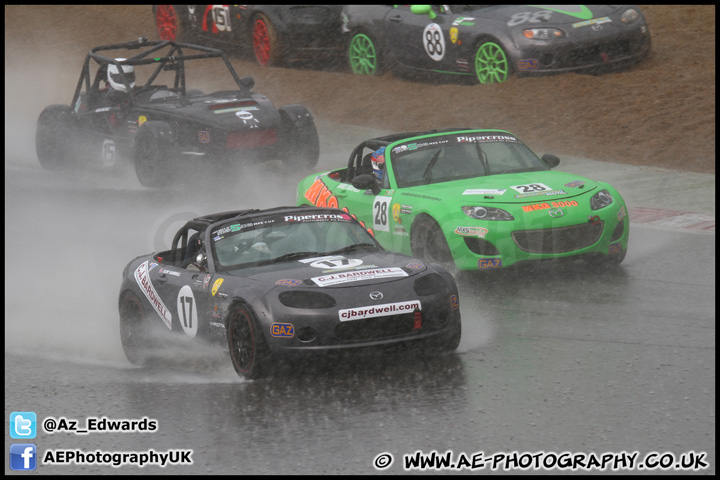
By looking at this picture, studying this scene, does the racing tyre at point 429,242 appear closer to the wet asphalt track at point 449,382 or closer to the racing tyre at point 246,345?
the wet asphalt track at point 449,382

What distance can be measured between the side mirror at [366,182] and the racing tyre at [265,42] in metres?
11.4

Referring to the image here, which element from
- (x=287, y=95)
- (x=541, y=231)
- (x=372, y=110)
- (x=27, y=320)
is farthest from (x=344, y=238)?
(x=287, y=95)

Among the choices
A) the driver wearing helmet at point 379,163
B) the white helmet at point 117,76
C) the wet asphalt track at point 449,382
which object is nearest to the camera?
the wet asphalt track at point 449,382

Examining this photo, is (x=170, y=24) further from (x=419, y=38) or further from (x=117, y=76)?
(x=117, y=76)

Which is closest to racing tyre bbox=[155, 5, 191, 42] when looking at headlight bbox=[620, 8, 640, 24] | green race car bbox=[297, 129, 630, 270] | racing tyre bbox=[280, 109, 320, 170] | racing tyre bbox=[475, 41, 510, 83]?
racing tyre bbox=[475, 41, 510, 83]

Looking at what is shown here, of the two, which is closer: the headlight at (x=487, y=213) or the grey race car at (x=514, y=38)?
the headlight at (x=487, y=213)

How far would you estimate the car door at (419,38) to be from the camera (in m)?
19.1

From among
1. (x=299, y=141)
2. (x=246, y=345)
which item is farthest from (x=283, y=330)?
(x=299, y=141)

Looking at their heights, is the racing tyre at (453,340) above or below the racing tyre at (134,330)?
above

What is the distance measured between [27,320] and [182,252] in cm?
209

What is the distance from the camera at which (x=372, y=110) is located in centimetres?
2047

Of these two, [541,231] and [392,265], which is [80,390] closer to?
[392,265]

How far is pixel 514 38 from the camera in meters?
18.0

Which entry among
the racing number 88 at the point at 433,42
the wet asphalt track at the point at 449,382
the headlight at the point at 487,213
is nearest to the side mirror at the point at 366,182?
the headlight at the point at 487,213
